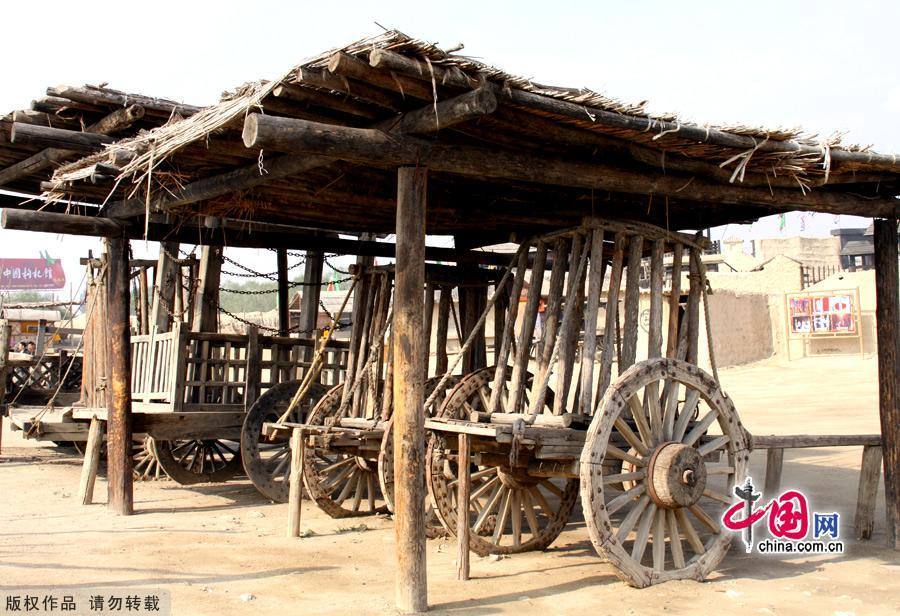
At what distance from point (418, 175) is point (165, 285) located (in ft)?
25.4

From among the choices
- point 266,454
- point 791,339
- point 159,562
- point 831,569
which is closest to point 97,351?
point 266,454

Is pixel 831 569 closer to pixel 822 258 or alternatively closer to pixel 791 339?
pixel 791 339

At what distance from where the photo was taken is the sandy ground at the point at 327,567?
575cm

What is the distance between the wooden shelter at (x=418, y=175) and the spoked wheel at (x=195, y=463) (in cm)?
177

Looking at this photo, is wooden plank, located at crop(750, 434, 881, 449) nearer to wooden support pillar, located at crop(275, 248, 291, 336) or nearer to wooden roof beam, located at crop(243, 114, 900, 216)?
wooden roof beam, located at crop(243, 114, 900, 216)

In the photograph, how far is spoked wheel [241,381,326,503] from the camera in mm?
9586

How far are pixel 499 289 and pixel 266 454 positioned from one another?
23.6 feet

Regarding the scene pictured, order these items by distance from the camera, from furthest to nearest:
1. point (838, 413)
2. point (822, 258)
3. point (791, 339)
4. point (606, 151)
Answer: point (822, 258) < point (791, 339) < point (838, 413) < point (606, 151)

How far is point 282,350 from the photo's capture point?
35.4ft

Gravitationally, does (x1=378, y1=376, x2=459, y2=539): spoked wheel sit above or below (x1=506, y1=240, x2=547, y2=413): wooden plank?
below

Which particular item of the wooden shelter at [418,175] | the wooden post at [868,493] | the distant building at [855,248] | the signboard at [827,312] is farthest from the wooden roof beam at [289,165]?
the distant building at [855,248]

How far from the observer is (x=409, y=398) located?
18.1 ft

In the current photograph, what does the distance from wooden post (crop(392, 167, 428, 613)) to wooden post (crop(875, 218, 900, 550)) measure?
15.3 ft

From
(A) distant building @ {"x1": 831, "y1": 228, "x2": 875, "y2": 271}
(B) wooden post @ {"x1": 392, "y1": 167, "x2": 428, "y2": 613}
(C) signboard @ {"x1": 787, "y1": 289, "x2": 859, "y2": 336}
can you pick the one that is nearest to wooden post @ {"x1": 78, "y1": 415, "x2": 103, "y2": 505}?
(B) wooden post @ {"x1": 392, "y1": 167, "x2": 428, "y2": 613}
